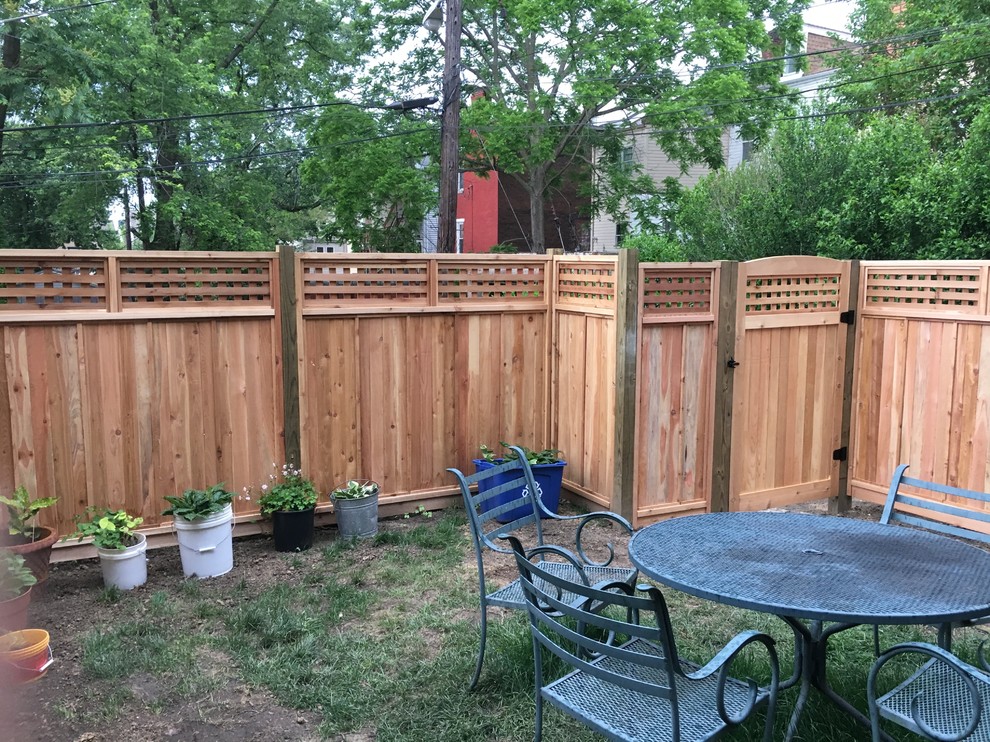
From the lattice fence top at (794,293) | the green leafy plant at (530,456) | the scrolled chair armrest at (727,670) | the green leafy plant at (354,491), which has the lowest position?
the green leafy plant at (354,491)

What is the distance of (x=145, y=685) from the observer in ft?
11.2

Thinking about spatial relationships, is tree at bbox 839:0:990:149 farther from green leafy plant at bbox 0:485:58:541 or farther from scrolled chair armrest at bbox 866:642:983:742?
green leafy plant at bbox 0:485:58:541

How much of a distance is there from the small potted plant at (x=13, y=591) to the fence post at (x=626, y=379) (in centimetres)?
342

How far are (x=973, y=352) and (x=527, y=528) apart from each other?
3.10 metres

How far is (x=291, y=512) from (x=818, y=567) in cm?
334


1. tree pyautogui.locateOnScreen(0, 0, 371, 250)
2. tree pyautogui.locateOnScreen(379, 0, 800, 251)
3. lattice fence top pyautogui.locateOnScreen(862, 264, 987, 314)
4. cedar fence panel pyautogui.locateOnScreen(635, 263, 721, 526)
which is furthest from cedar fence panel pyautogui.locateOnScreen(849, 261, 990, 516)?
tree pyautogui.locateOnScreen(0, 0, 371, 250)

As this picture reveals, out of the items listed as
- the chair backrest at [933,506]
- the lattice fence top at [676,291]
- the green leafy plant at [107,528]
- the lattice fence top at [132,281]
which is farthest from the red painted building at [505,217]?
the chair backrest at [933,506]

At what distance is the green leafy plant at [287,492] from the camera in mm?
5066

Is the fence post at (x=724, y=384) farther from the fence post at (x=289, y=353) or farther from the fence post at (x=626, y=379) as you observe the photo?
the fence post at (x=289, y=353)

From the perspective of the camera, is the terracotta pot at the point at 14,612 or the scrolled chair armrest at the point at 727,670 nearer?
the scrolled chair armrest at the point at 727,670

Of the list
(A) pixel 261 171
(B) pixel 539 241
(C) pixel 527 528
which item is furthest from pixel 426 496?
(A) pixel 261 171

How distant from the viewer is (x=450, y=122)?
9.42m

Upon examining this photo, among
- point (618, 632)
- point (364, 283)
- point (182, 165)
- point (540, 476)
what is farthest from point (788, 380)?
point (182, 165)

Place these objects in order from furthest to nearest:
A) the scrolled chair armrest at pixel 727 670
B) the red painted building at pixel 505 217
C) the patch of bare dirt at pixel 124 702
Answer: the red painted building at pixel 505 217, the patch of bare dirt at pixel 124 702, the scrolled chair armrest at pixel 727 670
